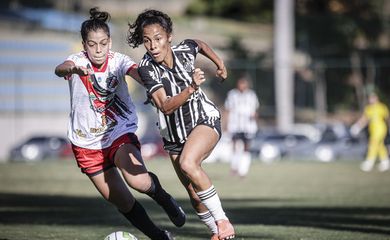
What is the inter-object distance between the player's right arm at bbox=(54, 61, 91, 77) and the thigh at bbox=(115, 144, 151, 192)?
2.79 feet

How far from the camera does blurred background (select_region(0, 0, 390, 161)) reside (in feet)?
124

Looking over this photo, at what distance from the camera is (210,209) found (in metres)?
7.55

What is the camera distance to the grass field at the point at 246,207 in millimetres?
9719

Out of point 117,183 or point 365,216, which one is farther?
point 365,216

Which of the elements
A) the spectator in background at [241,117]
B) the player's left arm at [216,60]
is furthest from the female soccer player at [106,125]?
the spectator in background at [241,117]

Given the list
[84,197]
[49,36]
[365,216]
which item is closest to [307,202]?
[365,216]

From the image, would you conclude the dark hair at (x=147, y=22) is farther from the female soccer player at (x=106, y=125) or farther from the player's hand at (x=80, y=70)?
the player's hand at (x=80, y=70)

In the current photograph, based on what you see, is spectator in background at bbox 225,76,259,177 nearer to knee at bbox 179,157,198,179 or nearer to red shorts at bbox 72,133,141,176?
red shorts at bbox 72,133,141,176

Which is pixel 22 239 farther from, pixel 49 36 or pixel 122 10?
pixel 122 10

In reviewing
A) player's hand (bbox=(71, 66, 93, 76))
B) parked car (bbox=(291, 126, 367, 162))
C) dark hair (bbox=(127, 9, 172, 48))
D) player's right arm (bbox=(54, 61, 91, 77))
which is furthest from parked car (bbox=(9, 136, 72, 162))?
player's hand (bbox=(71, 66, 93, 76))

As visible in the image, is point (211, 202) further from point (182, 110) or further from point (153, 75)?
point (153, 75)

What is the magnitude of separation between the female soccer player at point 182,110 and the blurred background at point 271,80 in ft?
89.4

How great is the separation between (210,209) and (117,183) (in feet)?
3.00

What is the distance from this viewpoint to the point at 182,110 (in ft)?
25.3
